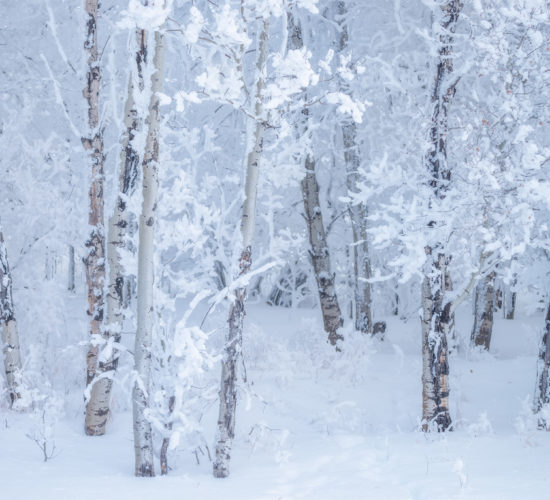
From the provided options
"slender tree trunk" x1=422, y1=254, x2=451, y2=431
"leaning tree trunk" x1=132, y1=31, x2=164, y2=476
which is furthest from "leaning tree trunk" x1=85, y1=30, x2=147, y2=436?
"slender tree trunk" x1=422, y1=254, x2=451, y2=431

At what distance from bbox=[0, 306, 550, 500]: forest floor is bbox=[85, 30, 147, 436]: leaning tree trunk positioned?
313 mm

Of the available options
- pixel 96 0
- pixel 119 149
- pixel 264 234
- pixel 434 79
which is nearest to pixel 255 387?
pixel 119 149

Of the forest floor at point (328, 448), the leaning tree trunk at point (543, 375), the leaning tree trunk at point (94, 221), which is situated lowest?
the forest floor at point (328, 448)

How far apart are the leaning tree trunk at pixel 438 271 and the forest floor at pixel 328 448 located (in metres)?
0.40

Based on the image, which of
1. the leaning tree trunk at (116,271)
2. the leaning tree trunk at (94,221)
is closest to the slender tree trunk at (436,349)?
the leaning tree trunk at (116,271)

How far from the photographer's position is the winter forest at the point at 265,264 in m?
4.79

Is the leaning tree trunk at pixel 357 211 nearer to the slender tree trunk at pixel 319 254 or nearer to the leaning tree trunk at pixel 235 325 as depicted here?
the slender tree trunk at pixel 319 254

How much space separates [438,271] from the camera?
6422 mm

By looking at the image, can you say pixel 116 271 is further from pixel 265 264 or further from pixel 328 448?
pixel 328 448

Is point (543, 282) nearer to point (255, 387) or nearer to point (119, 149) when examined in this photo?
point (255, 387)

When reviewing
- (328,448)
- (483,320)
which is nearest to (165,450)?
(328,448)


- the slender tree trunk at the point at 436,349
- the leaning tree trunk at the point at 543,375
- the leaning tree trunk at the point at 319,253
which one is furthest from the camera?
the leaning tree trunk at the point at 319,253

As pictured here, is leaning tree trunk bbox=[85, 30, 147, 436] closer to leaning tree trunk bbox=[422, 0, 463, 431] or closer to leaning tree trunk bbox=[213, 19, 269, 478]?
leaning tree trunk bbox=[213, 19, 269, 478]

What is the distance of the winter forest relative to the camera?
479 cm
